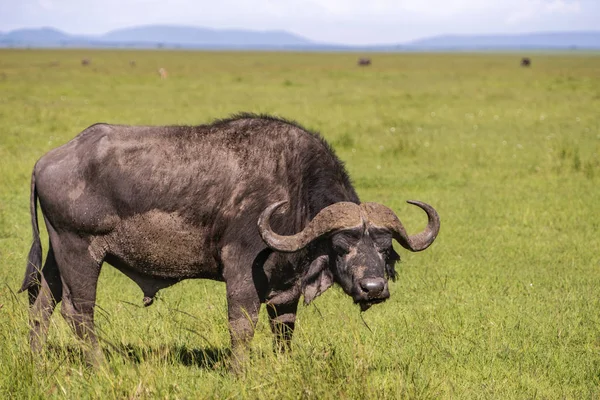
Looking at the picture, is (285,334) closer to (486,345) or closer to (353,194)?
(353,194)

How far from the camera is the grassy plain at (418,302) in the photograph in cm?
495

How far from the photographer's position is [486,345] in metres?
6.64

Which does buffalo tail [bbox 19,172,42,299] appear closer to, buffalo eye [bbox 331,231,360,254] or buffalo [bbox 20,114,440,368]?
buffalo [bbox 20,114,440,368]

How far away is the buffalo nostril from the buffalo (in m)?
0.46

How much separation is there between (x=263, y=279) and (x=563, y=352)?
2.80m

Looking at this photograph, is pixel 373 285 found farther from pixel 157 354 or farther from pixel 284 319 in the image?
pixel 157 354

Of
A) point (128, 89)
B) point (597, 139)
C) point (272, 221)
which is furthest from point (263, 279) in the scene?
point (128, 89)

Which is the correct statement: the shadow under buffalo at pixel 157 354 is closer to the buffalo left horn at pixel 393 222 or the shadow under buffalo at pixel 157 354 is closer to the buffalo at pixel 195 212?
the buffalo at pixel 195 212

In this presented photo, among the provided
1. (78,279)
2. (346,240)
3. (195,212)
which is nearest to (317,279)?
(346,240)

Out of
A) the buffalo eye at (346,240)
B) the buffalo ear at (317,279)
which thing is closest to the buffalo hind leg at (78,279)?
the buffalo ear at (317,279)

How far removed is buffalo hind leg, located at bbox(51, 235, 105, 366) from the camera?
5773mm

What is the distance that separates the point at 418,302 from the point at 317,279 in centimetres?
266

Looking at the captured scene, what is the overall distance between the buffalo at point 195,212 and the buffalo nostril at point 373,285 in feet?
1.51

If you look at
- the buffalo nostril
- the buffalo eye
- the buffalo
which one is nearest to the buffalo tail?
the buffalo
